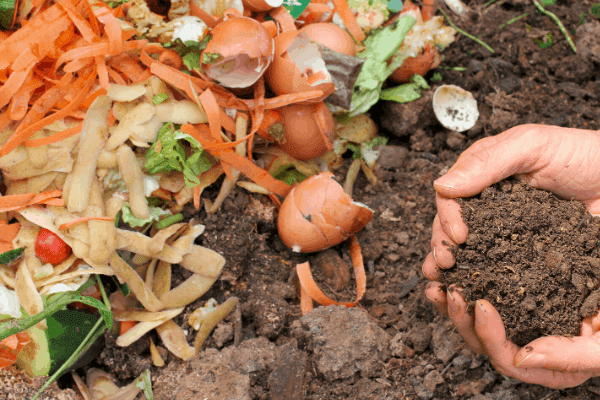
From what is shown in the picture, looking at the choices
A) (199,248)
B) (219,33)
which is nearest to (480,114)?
(219,33)

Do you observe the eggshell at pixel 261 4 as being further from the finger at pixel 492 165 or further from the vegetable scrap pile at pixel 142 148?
the finger at pixel 492 165

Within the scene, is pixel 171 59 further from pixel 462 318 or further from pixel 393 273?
pixel 462 318

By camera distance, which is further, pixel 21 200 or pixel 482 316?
pixel 21 200

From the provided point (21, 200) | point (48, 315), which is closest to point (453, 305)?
point (48, 315)

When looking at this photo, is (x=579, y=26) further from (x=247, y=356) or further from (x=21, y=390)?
(x=21, y=390)

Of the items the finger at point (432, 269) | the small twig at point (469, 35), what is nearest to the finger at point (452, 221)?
the finger at point (432, 269)
